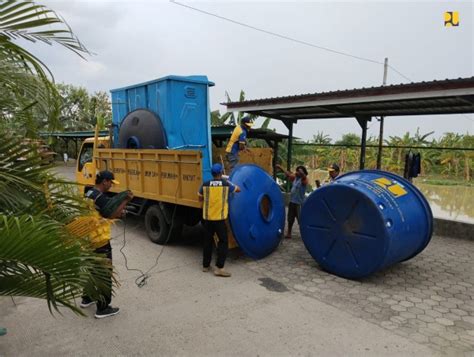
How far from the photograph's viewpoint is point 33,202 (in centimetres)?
217

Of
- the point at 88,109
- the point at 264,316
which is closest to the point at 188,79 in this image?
the point at 264,316

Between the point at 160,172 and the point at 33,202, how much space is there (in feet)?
13.3

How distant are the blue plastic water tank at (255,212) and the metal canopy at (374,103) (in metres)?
2.30

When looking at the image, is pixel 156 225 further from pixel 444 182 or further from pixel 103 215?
pixel 444 182

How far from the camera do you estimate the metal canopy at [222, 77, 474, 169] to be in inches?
221

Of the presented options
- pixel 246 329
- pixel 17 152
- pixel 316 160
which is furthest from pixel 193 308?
pixel 316 160

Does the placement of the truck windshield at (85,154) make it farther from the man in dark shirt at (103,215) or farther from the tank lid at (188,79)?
the man in dark shirt at (103,215)

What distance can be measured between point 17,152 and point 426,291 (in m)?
4.87

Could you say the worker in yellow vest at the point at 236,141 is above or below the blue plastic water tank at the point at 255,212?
above

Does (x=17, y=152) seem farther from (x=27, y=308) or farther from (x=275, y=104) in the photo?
(x=275, y=104)

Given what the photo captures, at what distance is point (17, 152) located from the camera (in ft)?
6.95

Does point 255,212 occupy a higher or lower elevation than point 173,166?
lower

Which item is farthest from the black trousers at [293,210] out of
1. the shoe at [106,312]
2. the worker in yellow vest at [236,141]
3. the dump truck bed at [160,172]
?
the shoe at [106,312]

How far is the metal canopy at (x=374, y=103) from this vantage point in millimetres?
5605
